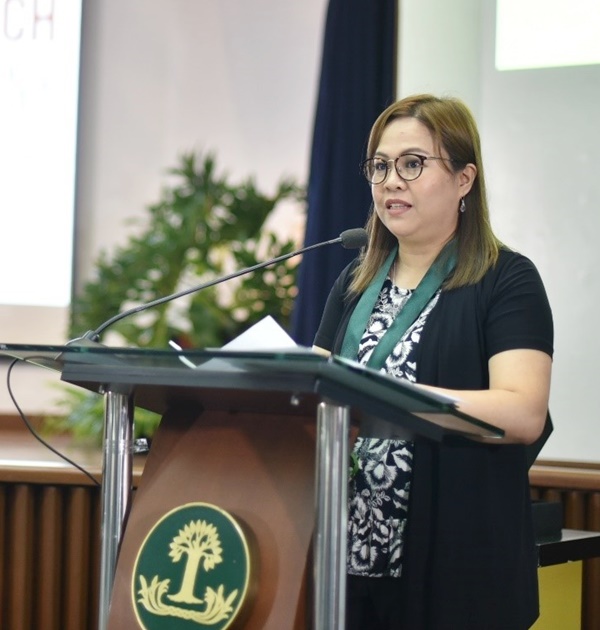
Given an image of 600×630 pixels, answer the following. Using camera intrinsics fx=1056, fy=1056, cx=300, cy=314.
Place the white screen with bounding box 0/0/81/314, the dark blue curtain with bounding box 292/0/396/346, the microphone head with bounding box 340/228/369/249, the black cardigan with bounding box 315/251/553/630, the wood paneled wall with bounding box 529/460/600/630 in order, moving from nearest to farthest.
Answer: the black cardigan with bounding box 315/251/553/630 < the microphone head with bounding box 340/228/369/249 < the wood paneled wall with bounding box 529/460/600/630 < the dark blue curtain with bounding box 292/0/396/346 < the white screen with bounding box 0/0/81/314

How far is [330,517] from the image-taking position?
47.4 inches

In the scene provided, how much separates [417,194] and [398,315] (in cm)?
20

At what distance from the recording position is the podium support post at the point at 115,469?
1.39m

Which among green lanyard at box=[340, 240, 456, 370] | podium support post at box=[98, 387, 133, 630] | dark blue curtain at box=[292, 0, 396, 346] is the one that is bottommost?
podium support post at box=[98, 387, 133, 630]

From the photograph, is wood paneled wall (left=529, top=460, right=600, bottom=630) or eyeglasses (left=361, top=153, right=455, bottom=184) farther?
wood paneled wall (left=529, top=460, right=600, bottom=630)

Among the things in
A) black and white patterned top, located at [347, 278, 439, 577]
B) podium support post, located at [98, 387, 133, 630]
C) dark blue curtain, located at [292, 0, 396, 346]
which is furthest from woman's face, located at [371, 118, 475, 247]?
dark blue curtain, located at [292, 0, 396, 346]

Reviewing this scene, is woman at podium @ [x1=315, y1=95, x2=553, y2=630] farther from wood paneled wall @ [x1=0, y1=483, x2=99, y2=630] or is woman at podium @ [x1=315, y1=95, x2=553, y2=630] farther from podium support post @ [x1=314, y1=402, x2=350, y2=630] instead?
wood paneled wall @ [x1=0, y1=483, x2=99, y2=630]

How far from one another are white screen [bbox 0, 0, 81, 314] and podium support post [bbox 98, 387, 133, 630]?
9.68 feet

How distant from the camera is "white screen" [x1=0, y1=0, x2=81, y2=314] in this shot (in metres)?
4.24

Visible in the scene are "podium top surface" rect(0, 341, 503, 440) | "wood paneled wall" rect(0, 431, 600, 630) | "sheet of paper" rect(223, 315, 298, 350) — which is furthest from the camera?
"wood paneled wall" rect(0, 431, 600, 630)

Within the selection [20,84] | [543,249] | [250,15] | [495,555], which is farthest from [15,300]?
[495,555]

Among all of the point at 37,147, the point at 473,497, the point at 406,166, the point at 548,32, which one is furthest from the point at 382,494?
the point at 37,147

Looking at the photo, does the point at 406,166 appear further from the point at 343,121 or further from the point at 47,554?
the point at 47,554

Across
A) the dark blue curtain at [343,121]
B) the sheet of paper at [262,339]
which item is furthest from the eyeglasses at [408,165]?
the dark blue curtain at [343,121]
